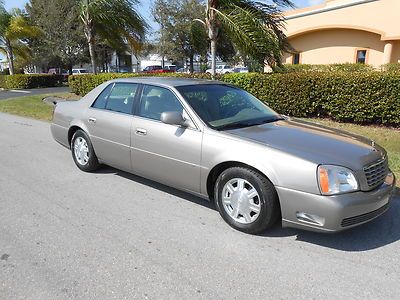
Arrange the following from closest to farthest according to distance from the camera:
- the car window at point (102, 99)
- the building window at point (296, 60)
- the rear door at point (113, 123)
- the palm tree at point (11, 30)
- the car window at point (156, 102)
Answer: the car window at point (156, 102) → the rear door at point (113, 123) → the car window at point (102, 99) → the building window at point (296, 60) → the palm tree at point (11, 30)

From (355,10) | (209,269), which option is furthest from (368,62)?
(209,269)

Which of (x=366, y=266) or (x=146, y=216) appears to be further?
(x=146, y=216)

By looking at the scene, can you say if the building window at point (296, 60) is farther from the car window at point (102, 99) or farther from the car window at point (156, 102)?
the car window at point (156, 102)

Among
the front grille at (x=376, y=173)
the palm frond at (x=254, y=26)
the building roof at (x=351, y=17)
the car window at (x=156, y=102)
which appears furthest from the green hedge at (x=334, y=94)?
the building roof at (x=351, y=17)

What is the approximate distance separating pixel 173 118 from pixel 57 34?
1311 inches

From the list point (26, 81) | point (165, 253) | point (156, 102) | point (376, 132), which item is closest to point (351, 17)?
point (376, 132)

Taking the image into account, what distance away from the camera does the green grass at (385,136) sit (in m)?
5.67

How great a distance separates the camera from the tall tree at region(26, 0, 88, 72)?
→ 31312 mm

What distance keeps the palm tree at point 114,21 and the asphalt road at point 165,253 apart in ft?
38.2

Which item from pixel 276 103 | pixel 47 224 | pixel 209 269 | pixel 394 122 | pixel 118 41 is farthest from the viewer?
pixel 118 41

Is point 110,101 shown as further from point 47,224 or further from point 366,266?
point 366,266

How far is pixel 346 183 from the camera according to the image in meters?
2.97

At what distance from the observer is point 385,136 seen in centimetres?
736

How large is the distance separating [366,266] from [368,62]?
62.1 ft
